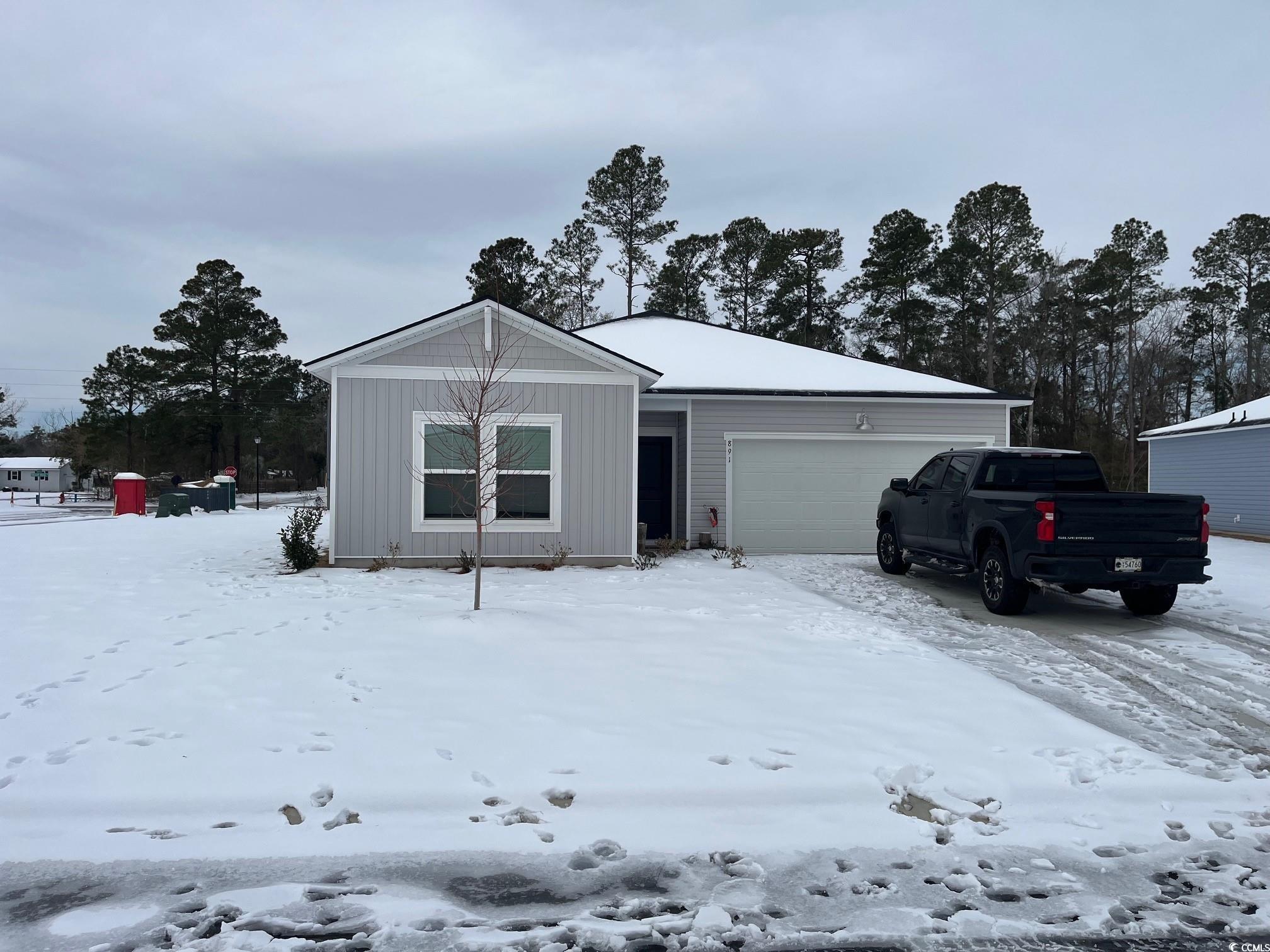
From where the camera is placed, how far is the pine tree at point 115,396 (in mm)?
48062

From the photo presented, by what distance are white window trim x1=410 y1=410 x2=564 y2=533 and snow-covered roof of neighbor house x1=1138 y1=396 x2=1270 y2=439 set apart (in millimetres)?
16375

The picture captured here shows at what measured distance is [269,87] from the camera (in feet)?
44.1

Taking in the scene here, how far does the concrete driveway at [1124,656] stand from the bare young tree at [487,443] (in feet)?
13.8

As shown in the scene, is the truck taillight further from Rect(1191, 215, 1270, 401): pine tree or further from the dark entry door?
Rect(1191, 215, 1270, 401): pine tree

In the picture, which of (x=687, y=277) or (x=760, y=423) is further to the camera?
(x=687, y=277)

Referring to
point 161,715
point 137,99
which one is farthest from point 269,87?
point 161,715

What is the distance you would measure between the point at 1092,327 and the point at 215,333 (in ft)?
148

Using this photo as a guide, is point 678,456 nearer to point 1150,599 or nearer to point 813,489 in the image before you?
point 813,489

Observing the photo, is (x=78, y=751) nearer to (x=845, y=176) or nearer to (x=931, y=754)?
(x=931, y=754)

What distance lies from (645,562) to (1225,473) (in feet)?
54.6

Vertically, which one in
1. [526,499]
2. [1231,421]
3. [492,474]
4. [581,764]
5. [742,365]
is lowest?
[581,764]

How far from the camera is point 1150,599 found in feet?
27.7

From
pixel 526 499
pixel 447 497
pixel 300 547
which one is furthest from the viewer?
pixel 526 499

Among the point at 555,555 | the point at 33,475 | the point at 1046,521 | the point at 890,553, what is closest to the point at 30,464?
the point at 33,475
